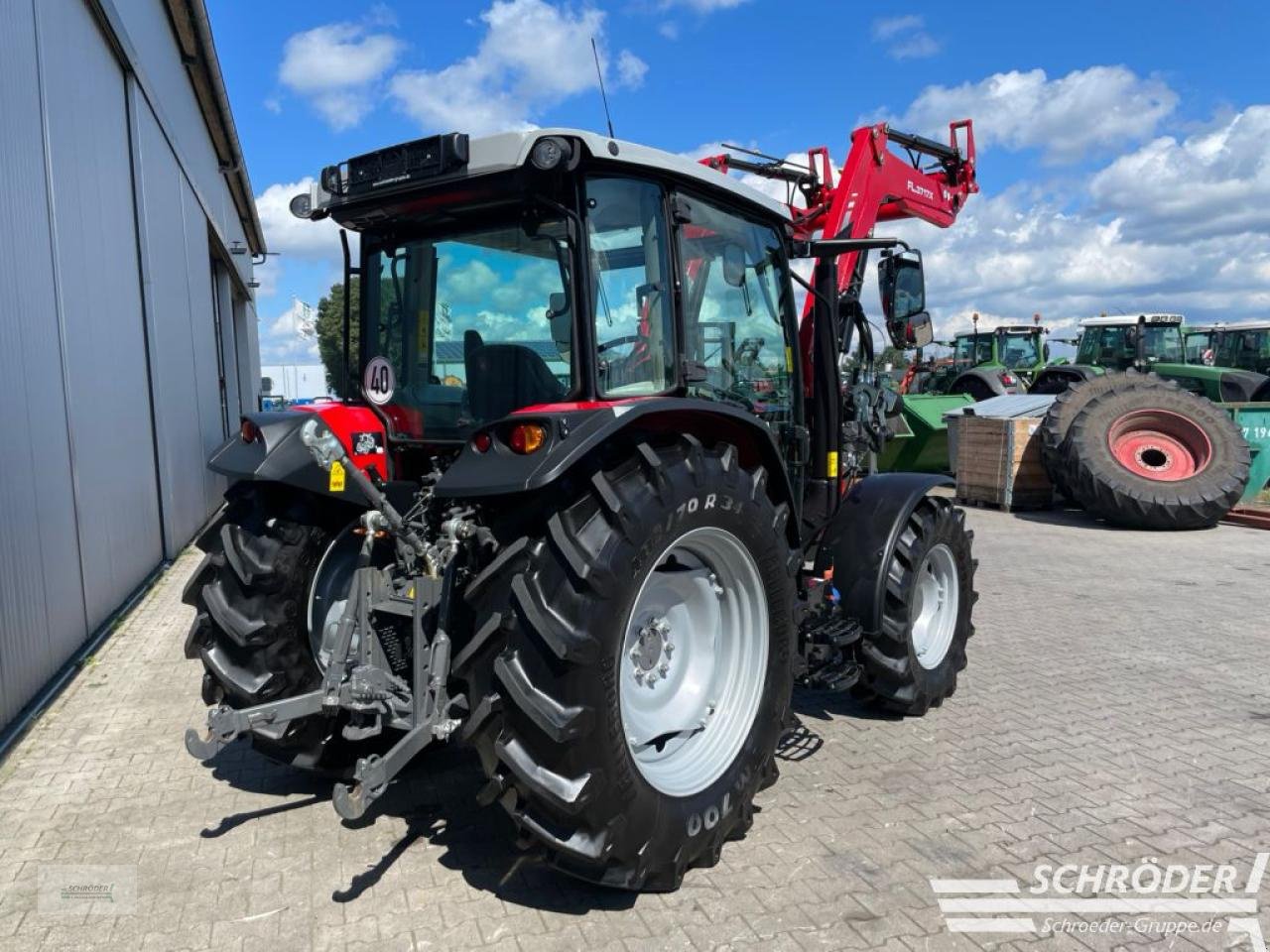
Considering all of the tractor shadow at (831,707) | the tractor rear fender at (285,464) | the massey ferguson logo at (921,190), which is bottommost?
the tractor shadow at (831,707)

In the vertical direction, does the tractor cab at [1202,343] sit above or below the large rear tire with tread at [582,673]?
above

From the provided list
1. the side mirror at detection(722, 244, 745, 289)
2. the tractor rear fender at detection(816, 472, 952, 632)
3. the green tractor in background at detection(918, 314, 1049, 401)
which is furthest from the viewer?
the green tractor in background at detection(918, 314, 1049, 401)

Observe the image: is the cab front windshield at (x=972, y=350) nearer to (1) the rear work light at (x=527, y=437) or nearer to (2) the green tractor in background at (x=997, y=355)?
(2) the green tractor in background at (x=997, y=355)

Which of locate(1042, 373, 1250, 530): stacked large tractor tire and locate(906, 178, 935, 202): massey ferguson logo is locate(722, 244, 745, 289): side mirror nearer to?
locate(906, 178, 935, 202): massey ferguson logo

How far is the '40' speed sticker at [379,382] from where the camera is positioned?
3715 millimetres

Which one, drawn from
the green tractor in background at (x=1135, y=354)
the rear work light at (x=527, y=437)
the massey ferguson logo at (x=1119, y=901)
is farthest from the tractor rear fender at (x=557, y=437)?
the green tractor in background at (x=1135, y=354)

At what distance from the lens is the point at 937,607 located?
4848 mm

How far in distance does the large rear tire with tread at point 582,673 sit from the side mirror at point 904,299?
2.35 metres

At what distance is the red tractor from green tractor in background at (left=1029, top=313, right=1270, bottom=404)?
14.5 metres

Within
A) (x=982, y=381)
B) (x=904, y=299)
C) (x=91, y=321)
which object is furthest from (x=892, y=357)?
(x=982, y=381)

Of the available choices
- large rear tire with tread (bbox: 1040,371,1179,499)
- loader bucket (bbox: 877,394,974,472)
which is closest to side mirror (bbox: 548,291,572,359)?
large rear tire with tread (bbox: 1040,371,1179,499)

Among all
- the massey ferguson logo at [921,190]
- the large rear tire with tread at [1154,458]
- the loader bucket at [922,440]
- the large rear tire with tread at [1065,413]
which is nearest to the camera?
the massey ferguson logo at [921,190]

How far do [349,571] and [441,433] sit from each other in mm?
670

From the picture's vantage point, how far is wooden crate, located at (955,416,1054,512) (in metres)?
12.0
